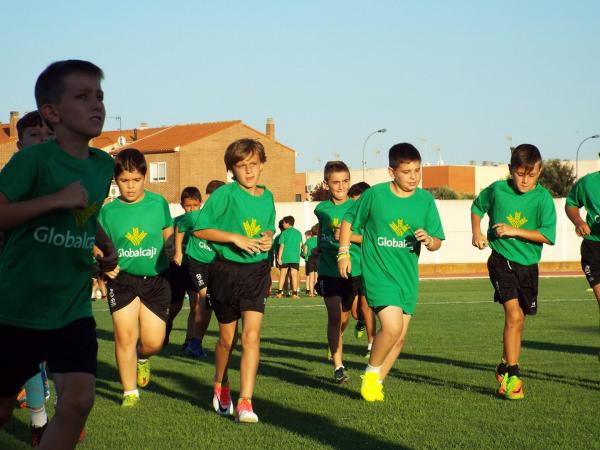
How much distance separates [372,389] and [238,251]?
1709mm

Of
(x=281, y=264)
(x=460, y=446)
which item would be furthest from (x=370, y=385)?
(x=281, y=264)

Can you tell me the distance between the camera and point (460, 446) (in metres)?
7.11

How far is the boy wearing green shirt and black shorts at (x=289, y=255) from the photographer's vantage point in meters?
30.0

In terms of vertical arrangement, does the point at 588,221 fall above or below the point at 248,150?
below

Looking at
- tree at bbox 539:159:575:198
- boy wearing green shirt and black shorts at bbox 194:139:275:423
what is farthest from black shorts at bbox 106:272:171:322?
tree at bbox 539:159:575:198

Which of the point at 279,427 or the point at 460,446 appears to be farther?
the point at 279,427

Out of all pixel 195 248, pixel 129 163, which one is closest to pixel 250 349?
pixel 129 163

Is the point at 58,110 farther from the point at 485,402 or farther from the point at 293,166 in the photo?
the point at 293,166

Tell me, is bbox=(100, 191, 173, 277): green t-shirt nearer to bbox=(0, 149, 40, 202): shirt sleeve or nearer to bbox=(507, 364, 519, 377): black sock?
bbox=(507, 364, 519, 377): black sock

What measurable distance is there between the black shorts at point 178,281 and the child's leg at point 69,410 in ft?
23.5

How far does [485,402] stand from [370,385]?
976 mm

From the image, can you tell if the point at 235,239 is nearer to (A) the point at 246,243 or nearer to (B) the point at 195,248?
(A) the point at 246,243

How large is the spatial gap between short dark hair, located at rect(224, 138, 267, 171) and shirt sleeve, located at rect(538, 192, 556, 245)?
2.77 m

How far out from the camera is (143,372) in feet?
33.7
